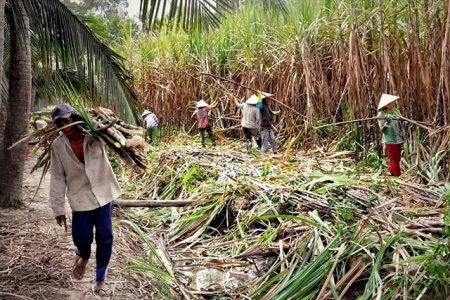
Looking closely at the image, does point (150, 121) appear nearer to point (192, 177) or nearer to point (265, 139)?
point (265, 139)

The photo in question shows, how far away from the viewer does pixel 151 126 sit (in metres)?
11.5

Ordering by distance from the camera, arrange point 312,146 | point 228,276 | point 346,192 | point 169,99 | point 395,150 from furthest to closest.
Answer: point 169,99
point 312,146
point 395,150
point 346,192
point 228,276

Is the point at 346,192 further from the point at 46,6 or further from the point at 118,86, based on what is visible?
the point at 46,6

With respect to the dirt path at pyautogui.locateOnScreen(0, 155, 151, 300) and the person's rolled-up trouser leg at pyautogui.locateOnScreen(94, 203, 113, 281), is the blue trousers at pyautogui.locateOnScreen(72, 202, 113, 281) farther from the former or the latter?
the dirt path at pyautogui.locateOnScreen(0, 155, 151, 300)

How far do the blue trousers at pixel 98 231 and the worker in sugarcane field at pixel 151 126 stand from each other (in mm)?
8050

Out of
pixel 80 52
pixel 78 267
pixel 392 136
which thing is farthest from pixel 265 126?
pixel 78 267

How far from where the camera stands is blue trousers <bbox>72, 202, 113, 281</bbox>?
3488 mm

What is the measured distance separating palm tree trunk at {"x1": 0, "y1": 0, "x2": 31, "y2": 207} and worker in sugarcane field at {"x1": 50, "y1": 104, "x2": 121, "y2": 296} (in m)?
2.20

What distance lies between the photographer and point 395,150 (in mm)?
5750

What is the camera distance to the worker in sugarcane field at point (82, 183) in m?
3.43

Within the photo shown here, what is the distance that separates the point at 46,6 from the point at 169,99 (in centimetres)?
744

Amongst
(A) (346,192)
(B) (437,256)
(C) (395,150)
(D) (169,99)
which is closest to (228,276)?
(A) (346,192)

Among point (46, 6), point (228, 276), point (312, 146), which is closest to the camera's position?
point (228, 276)

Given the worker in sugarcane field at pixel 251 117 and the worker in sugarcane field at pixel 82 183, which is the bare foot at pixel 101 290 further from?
the worker in sugarcane field at pixel 251 117
